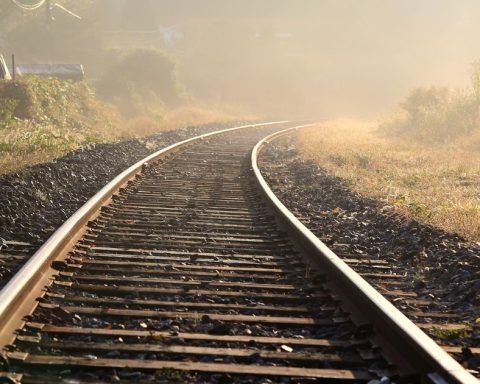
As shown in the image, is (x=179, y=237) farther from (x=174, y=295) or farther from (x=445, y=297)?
(x=445, y=297)

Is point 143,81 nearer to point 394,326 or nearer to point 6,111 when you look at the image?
point 6,111

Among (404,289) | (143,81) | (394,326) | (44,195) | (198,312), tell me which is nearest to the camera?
(394,326)

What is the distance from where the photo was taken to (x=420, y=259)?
5770mm

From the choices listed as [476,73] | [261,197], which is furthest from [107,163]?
[476,73]

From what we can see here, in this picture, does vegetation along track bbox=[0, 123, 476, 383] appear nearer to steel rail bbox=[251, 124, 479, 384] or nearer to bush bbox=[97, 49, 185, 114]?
steel rail bbox=[251, 124, 479, 384]

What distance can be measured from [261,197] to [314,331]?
498 centimetres

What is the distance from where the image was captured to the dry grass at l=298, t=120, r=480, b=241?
734 centimetres

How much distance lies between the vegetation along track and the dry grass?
Answer: 2.03m

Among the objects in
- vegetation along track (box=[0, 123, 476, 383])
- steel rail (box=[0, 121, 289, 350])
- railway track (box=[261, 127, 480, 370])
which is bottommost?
railway track (box=[261, 127, 480, 370])

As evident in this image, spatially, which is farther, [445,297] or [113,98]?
[113,98]

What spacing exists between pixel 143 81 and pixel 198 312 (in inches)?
1502

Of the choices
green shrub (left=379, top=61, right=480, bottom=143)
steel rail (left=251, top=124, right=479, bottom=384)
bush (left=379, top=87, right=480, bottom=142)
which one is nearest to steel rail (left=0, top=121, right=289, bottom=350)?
steel rail (left=251, top=124, right=479, bottom=384)

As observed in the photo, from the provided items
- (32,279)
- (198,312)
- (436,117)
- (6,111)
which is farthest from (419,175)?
(436,117)

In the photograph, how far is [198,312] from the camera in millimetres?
3975
